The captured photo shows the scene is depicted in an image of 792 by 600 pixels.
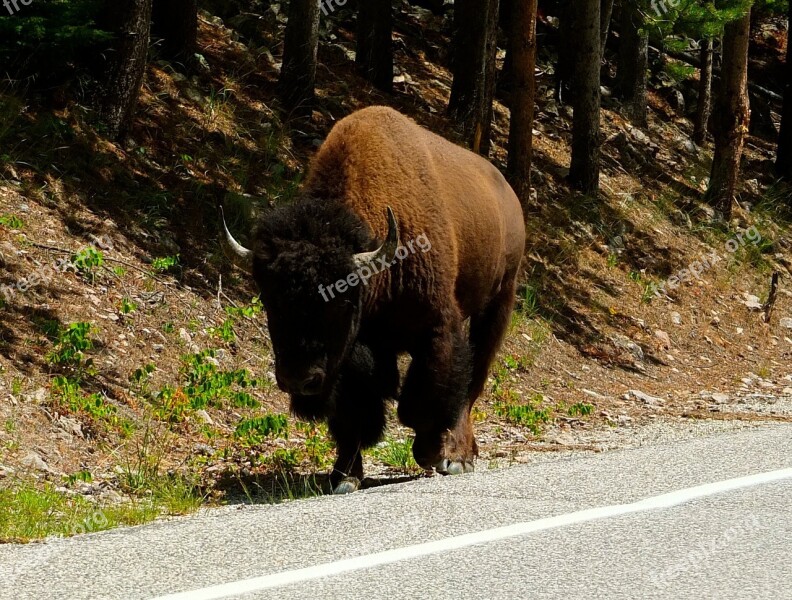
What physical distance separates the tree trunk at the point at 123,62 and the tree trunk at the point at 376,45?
21.8 feet

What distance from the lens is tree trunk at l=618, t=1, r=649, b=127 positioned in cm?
2153

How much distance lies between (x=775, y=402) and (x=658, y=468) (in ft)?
21.6

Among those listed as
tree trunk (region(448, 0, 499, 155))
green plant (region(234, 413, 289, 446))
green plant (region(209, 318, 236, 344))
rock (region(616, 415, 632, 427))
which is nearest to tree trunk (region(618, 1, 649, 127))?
tree trunk (region(448, 0, 499, 155))

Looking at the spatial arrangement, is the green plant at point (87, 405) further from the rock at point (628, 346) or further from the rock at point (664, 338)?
the rock at point (664, 338)

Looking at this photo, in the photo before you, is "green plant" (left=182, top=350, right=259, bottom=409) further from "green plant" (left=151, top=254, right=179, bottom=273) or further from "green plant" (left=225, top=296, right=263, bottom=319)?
"green plant" (left=151, top=254, right=179, bottom=273)

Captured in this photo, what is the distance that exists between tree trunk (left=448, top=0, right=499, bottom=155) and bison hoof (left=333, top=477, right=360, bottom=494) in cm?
788

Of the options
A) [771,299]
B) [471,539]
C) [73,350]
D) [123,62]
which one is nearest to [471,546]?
[471,539]

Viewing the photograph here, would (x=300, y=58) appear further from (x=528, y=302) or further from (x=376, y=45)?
(x=528, y=302)

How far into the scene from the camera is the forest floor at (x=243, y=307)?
8320 millimetres

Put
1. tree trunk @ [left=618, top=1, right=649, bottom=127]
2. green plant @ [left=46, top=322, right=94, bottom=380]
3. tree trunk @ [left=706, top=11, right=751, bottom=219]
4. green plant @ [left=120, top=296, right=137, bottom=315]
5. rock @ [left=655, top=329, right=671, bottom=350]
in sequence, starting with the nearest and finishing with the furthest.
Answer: green plant @ [left=46, top=322, right=94, bottom=380] → green plant @ [left=120, top=296, right=137, bottom=315] → rock @ [left=655, top=329, right=671, bottom=350] → tree trunk @ [left=706, top=11, right=751, bottom=219] → tree trunk @ [left=618, top=1, right=649, bottom=127]

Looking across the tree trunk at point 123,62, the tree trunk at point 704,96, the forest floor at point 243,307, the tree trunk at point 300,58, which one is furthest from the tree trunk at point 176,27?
the tree trunk at point 704,96

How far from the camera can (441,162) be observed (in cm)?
866

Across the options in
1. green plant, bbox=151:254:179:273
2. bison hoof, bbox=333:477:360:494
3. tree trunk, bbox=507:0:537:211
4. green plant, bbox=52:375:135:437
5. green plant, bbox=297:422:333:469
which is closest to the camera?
bison hoof, bbox=333:477:360:494

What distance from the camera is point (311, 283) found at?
258 inches
